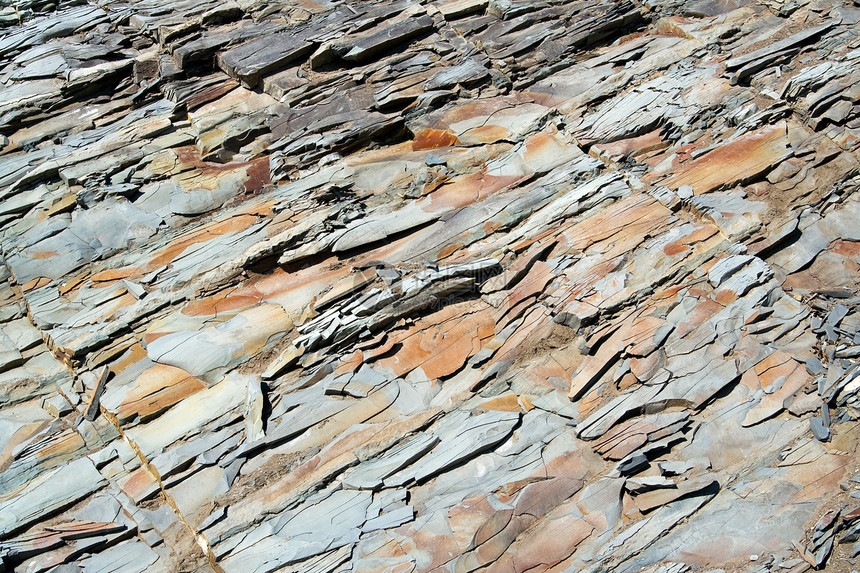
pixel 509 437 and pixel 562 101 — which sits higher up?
pixel 562 101

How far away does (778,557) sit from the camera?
21.6 ft

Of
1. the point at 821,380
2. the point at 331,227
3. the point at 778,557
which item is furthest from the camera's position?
the point at 331,227

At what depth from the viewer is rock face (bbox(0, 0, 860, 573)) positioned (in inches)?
288

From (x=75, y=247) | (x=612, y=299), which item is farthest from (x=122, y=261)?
(x=612, y=299)

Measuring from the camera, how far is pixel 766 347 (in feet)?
26.8

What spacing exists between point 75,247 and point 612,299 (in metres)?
7.89

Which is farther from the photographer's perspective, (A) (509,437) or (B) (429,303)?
(B) (429,303)

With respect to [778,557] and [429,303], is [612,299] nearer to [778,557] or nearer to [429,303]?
[429,303]

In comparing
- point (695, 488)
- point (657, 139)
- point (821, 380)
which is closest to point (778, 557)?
point (695, 488)

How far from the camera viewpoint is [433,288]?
30.3ft

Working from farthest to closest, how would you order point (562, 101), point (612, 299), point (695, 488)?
point (562, 101) < point (612, 299) < point (695, 488)

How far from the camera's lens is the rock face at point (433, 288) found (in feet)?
24.0

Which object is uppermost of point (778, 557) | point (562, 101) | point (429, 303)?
point (562, 101)

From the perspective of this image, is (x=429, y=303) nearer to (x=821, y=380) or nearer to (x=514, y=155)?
(x=514, y=155)
